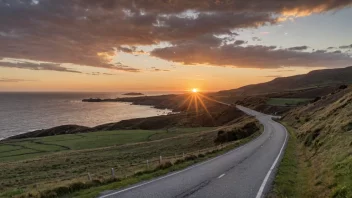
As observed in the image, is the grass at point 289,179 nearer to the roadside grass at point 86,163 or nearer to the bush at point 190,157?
the bush at point 190,157

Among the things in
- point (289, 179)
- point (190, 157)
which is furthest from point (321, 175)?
point (190, 157)

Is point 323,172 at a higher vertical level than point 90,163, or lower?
higher

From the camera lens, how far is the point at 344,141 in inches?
851

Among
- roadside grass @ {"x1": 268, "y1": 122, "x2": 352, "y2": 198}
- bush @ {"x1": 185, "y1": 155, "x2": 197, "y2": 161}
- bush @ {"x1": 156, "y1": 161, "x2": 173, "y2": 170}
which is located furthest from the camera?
bush @ {"x1": 185, "y1": 155, "x2": 197, "y2": 161}

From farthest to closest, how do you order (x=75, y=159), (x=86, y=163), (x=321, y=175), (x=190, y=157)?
1. (x=75, y=159)
2. (x=86, y=163)
3. (x=190, y=157)
4. (x=321, y=175)

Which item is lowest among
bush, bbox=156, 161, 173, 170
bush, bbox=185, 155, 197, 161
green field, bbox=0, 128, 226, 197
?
green field, bbox=0, 128, 226, 197

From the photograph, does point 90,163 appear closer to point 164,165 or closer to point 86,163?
point 86,163

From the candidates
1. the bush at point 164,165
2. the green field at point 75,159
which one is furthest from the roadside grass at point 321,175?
the green field at point 75,159

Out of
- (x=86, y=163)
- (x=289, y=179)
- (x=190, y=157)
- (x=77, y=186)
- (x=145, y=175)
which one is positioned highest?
(x=77, y=186)

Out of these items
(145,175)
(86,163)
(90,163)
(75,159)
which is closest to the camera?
(145,175)

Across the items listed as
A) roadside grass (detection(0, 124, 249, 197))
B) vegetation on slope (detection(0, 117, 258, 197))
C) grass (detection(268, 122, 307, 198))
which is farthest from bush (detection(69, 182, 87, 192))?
roadside grass (detection(0, 124, 249, 197))

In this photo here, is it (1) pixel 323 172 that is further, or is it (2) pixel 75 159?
(2) pixel 75 159

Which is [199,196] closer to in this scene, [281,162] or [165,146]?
[281,162]

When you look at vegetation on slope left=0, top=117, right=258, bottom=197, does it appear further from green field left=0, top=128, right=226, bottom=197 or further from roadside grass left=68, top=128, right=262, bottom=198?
roadside grass left=68, top=128, right=262, bottom=198
